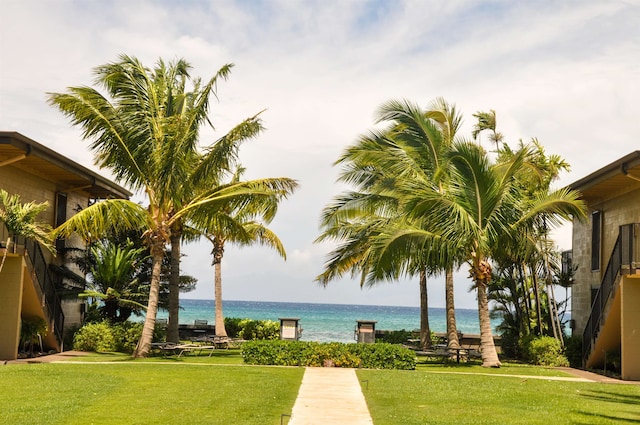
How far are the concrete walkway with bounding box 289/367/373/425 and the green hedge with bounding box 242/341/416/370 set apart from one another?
194 cm

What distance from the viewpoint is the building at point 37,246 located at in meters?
19.5

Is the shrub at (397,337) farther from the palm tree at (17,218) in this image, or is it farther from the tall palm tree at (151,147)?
the palm tree at (17,218)

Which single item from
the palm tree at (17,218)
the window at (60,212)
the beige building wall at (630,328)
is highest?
the window at (60,212)

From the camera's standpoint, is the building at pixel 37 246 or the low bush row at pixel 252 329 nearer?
the building at pixel 37 246

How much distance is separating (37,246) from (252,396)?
36.6 feet

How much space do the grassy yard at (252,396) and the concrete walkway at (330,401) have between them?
23cm

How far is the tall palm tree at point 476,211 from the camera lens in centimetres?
1942

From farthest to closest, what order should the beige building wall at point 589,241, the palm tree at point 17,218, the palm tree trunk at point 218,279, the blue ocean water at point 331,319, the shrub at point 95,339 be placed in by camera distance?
the blue ocean water at point 331,319 < the palm tree trunk at point 218,279 < the shrub at point 95,339 < the beige building wall at point 589,241 < the palm tree at point 17,218

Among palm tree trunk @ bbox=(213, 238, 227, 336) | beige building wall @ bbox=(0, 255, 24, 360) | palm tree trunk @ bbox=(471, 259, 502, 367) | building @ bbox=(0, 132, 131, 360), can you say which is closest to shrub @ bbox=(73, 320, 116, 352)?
building @ bbox=(0, 132, 131, 360)

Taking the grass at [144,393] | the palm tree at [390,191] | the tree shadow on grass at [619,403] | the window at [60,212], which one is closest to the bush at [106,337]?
the window at [60,212]

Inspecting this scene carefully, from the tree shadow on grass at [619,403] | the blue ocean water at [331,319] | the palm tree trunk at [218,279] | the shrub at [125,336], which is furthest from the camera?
the blue ocean water at [331,319]

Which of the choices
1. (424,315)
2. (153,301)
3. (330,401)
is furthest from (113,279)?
(330,401)

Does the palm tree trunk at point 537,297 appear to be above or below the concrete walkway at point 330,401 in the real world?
above

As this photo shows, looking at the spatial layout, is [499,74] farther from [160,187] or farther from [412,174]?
[160,187]
